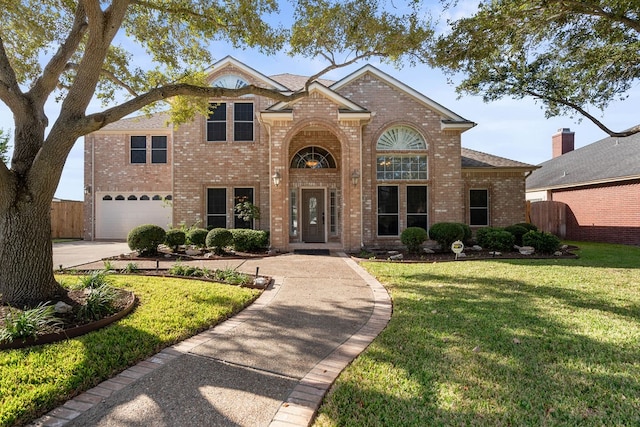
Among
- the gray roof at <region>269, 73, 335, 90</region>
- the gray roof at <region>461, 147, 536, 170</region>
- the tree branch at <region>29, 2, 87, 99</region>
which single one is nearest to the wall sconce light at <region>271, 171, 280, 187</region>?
the gray roof at <region>269, 73, 335, 90</region>

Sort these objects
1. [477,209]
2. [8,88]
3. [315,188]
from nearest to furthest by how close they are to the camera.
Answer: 1. [8,88]
2. [315,188]
3. [477,209]

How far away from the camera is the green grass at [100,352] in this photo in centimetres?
290

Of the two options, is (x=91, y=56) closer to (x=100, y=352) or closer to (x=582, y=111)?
(x=100, y=352)

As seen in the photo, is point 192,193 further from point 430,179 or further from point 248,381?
point 248,381

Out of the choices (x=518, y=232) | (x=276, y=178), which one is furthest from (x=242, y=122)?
(x=518, y=232)

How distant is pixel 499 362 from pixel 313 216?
1151 cm

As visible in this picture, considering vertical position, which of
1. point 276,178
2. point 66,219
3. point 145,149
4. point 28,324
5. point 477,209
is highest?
point 145,149

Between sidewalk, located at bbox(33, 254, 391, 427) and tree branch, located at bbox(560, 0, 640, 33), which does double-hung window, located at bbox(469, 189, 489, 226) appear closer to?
tree branch, located at bbox(560, 0, 640, 33)

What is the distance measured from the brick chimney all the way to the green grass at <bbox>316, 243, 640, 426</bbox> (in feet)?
74.8

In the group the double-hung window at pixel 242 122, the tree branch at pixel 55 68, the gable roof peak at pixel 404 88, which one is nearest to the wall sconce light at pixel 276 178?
the double-hung window at pixel 242 122

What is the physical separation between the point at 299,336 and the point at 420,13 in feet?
25.1

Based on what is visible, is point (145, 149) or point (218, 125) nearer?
point (218, 125)

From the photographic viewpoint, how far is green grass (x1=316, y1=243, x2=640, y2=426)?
274 centimetres

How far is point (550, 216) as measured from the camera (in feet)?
65.9
